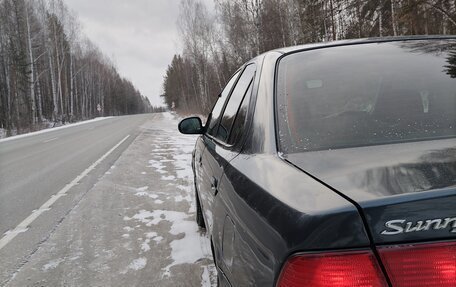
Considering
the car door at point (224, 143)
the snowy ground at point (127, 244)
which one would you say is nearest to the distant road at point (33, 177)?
the snowy ground at point (127, 244)

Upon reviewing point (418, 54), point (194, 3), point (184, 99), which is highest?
point (194, 3)

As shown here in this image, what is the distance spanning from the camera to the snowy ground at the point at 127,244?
3285 mm

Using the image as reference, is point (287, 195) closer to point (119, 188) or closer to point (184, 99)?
point (119, 188)

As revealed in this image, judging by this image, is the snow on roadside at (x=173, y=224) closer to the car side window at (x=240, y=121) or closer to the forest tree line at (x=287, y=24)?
the car side window at (x=240, y=121)

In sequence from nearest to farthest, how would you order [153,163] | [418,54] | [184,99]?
[418,54]
[153,163]
[184,99]

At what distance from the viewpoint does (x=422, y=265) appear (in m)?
0.97

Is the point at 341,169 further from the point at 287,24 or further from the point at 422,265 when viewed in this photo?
the point at 287,24

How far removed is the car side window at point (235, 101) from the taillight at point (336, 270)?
1488 mm

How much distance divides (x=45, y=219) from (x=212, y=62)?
1355 inches

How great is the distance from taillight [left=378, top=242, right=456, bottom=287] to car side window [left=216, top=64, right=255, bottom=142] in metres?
1.56

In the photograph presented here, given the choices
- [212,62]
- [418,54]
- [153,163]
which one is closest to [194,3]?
[212,62]

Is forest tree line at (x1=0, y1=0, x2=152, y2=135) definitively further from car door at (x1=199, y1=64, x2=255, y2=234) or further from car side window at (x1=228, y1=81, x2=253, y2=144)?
car side window at (x1=228, y1=81, x2=253, y2=144)

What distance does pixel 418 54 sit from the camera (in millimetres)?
2141

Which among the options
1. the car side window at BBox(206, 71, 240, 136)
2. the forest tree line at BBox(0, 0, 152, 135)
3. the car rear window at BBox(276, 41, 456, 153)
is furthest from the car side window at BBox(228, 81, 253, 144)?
the forest tree line at BBox(0, 0, 152, 135)
